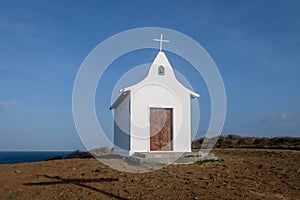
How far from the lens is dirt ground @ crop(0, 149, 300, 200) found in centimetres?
773

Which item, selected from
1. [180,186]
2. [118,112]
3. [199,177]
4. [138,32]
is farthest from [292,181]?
[118,112]

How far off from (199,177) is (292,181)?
277 centimetres

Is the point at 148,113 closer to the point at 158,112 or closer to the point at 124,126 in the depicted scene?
the point at 158,112

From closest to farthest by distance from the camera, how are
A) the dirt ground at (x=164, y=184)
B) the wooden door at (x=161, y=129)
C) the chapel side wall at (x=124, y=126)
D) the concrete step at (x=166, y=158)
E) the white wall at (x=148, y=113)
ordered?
the dirt ground at (x=164, y=184), the concrete step at (x=166, y=158), the white wall at (x=148, y=113), the wooden door at (x=161, y=129), the chapel side wall at (x=124, y=126)

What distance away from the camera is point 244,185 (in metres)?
8.59

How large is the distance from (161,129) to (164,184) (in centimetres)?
736

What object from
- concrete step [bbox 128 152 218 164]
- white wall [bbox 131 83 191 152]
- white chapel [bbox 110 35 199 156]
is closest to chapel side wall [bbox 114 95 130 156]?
white chapel [bbox 110 35 199 156]

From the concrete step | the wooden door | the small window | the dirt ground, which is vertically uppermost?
the small window

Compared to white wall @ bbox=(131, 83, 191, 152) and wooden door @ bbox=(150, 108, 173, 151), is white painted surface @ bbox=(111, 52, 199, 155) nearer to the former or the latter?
white wall @ bbox=(131, 83, 191, 152)

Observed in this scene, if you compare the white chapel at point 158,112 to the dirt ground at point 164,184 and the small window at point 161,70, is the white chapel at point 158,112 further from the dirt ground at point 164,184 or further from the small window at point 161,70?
the dirt ground at point 164,184

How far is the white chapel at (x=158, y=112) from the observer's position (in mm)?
15578

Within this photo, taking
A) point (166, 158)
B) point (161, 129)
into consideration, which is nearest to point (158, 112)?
point (161, 129)

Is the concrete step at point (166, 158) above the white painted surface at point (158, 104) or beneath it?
beneath

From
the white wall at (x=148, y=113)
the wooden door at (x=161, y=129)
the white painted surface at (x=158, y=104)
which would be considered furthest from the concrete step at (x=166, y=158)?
the wooden door at (x=161, y=129)
